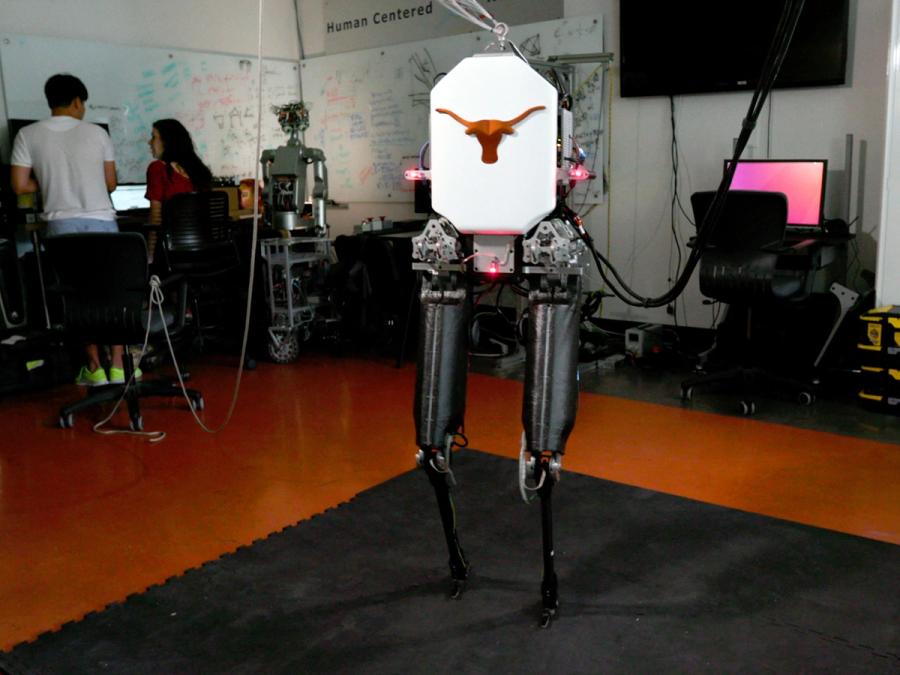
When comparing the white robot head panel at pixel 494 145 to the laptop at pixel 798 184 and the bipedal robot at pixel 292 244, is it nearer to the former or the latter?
the laptop at pixel 798 184

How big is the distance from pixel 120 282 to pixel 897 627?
323 centimetres

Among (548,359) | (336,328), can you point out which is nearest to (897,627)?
(548,359)

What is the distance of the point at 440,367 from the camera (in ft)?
7.12

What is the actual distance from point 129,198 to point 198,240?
1184 millimetres

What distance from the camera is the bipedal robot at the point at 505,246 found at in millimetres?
1987

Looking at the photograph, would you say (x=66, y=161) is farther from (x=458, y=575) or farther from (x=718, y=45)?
(x=718, y=45)

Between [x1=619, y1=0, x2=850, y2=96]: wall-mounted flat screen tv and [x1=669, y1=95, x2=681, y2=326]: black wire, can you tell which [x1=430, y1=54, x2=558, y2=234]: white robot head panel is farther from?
[x1=669, y1=95, x2=681, y2=326]: black wire

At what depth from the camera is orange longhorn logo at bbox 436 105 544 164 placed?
1.98 meters

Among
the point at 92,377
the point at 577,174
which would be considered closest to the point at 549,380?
the point at 577,174

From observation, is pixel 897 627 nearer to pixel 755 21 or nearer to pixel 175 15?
pixel 755 21

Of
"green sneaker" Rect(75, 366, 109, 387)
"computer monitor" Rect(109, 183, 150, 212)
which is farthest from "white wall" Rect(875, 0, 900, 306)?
"computer monitor" Rect(109, 183, 150, 212)

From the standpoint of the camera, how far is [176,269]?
4977 mm

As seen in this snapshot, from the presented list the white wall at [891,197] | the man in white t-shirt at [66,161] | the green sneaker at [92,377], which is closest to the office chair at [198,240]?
the man in white t-shirt at [66,161]

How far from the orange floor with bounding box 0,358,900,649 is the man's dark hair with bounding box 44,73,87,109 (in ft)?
5.11
